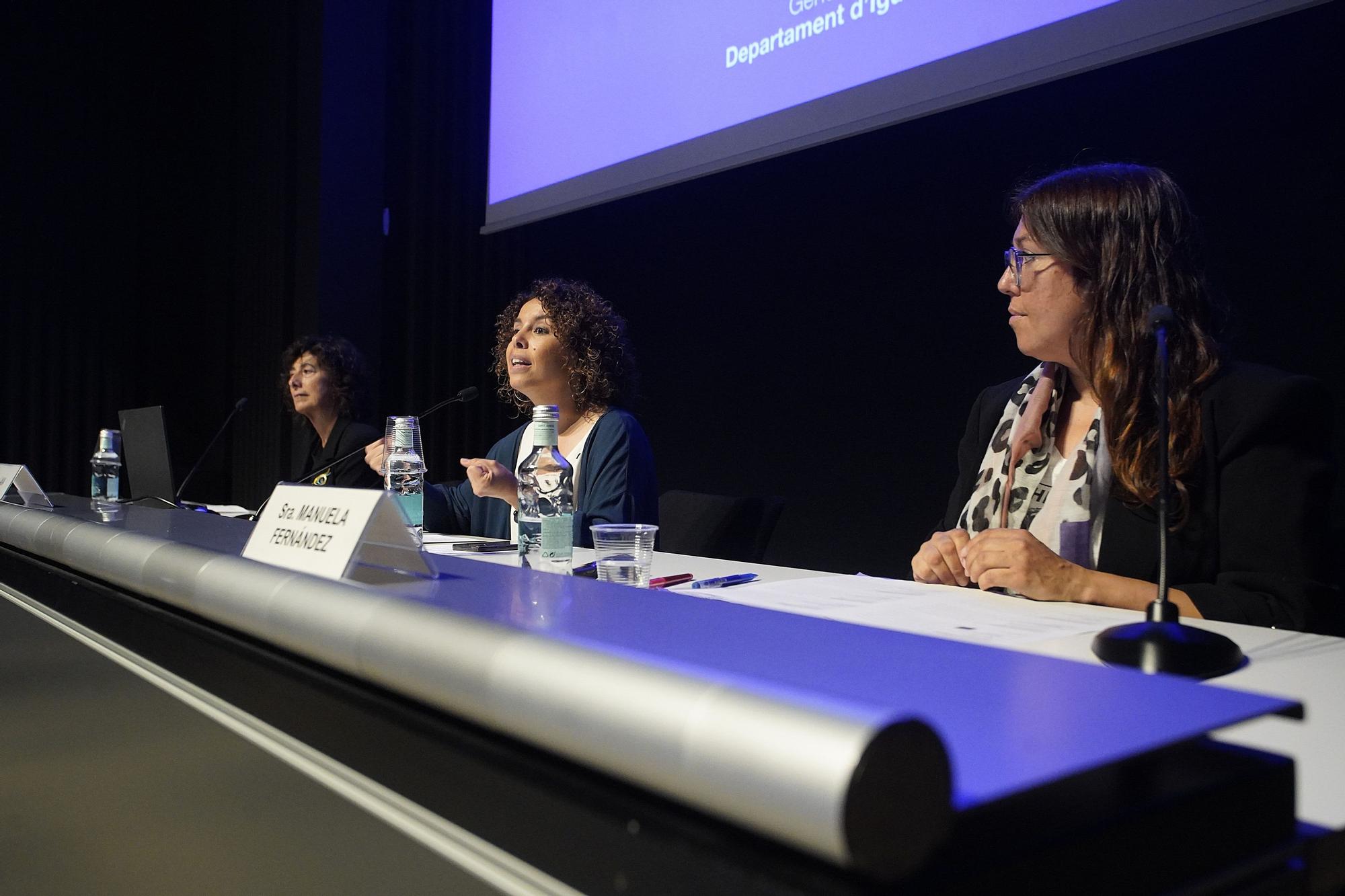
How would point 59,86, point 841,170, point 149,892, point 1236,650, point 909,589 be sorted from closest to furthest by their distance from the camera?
point 149,892 → point 1236,650 → point 909,589 → point 841,170 → point 59,86

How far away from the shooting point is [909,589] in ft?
3.84

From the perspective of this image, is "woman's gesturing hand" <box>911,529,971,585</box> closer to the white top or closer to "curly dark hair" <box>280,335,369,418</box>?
the white top

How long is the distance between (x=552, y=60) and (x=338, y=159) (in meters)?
1.32

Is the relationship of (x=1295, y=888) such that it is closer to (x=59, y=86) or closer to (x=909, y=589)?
(x=909, y=589)

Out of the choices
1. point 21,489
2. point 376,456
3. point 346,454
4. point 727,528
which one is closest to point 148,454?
point 346,454

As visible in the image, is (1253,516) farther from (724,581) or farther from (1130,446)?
(724,581)

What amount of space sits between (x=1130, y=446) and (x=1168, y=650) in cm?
70

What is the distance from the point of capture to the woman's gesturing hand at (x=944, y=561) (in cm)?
123

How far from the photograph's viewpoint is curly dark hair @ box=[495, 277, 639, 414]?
97.7 inches

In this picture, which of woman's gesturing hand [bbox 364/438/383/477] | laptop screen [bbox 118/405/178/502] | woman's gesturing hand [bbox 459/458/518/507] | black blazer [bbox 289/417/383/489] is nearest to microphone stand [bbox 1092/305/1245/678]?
woman's gesturing hand [bbox 459/458/518/507]

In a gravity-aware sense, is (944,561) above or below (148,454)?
below

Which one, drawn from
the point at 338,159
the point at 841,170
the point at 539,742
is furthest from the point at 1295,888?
the point at 338,159

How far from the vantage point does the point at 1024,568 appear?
1089 millimetres

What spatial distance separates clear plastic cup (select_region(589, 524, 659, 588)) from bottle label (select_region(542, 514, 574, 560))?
0.13 feet
